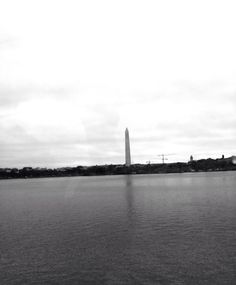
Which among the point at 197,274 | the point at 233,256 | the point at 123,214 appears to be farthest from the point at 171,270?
the point at 123,214

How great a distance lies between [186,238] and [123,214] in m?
21.0

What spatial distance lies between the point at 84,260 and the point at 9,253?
813 cm

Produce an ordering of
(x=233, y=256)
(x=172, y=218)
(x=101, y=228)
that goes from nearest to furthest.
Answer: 1. (x=233, y=256)
2. (x=101, y=228)
3. (x=172, y=218)

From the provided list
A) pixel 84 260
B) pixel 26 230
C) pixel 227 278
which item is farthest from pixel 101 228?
pixel 227 278

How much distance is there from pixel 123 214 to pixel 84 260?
27.0 m

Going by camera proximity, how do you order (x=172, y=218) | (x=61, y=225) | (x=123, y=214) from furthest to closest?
(x=123, y=214), (x=172, y=218), (x=61, y=225)

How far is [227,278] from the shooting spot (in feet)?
76.3

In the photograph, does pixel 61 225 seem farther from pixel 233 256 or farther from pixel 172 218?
pixel 233 256

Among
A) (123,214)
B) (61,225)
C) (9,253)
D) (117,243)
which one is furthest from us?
(123,214)

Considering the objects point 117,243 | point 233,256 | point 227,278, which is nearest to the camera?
point 227,278

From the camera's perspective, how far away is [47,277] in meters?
24.5

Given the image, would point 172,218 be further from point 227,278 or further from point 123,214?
point 227,278

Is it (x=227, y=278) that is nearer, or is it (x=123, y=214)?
(x=227, y=278)

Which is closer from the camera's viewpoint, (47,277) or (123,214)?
(47,277)
